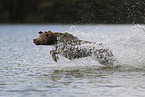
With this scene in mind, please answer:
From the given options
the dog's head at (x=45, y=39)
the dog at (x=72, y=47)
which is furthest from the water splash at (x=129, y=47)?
the dog's head at (x=45, y=39)

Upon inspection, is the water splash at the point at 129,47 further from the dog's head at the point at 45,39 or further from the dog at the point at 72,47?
the dog's head at the point at 45,39

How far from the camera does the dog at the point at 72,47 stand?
12.5m

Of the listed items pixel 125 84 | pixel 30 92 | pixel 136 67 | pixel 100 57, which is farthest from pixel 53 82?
pixel 136 67

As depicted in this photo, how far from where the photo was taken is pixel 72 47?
12.6 meters

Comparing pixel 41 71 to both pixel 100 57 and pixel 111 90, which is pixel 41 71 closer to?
pixel 100 57

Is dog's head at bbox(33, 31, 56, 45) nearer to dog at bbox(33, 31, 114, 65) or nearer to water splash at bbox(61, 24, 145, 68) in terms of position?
dog at bbox(33, 31, 114, 65)

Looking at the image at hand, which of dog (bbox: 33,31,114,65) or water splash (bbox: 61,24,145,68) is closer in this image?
dog (bbox: 33,31,114,65)

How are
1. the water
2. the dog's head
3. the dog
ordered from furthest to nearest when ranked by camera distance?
the dog
the dog's head
the water

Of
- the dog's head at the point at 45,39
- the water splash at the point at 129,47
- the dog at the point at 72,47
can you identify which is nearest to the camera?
the dog's head at the point at 45,39

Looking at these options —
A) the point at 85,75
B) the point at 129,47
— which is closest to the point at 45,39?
the point at 85,75

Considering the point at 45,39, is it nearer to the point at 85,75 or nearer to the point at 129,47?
the point at 85,75

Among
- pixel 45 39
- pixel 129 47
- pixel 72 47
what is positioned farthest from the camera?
pixel 129 47

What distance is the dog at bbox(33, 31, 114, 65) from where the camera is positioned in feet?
41.0

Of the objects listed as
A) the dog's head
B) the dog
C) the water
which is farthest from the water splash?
the dog's head
